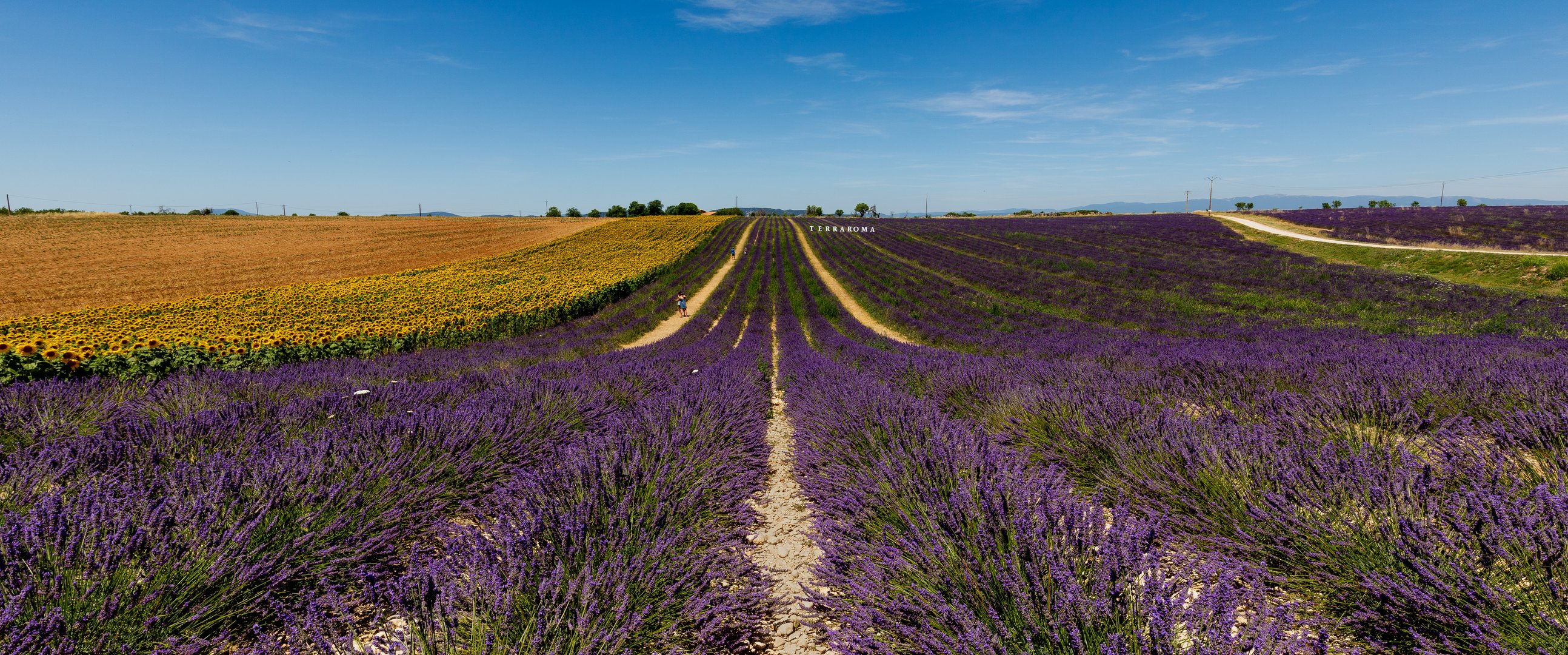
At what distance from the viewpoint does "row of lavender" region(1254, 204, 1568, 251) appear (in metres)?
23.1

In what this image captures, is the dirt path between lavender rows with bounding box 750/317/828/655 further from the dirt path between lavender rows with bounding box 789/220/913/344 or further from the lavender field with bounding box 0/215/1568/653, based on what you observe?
the dirt path between lavender rows with bounding box 789/220/913/344

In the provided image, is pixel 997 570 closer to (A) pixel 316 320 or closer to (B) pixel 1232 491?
(B) pixel 1232 491

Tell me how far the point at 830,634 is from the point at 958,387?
11.8ft

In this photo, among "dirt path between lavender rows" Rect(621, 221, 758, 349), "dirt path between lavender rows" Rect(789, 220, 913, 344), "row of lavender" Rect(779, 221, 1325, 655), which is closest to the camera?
"row of lavender" Rect(779, 221, 1325, 655)

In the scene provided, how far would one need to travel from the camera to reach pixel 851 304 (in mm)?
19594

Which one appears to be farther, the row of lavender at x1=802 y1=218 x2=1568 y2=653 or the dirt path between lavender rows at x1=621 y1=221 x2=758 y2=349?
the dirt path between lavender rows at x1=621 y1=221 x2=758 y2=349

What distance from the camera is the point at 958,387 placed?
498cm

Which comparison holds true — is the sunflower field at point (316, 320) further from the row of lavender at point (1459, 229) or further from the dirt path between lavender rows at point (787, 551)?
the row of lavender at point (1459, 229)

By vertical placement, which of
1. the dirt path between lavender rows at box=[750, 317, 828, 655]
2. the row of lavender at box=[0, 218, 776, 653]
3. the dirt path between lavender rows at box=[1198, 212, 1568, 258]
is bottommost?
the dirt path between lavender rows at box=[750, 317, 828, 655]

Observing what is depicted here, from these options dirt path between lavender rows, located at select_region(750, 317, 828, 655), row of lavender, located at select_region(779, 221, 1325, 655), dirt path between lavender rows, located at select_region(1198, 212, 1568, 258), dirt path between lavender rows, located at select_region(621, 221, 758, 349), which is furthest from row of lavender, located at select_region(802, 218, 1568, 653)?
dirt path between lavender rows, located at select_region(1198, 212, 1568, 258)

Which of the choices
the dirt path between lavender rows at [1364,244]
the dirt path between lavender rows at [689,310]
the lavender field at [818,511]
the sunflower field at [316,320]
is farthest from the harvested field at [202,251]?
the dirt path between lavender rows at [1364,244]

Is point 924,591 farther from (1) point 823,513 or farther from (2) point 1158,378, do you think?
(2) point 1158,378

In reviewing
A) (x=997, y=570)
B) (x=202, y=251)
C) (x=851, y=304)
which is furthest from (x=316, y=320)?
(x=202, y=251)

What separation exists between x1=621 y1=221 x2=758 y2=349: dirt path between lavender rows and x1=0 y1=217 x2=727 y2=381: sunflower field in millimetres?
3012
